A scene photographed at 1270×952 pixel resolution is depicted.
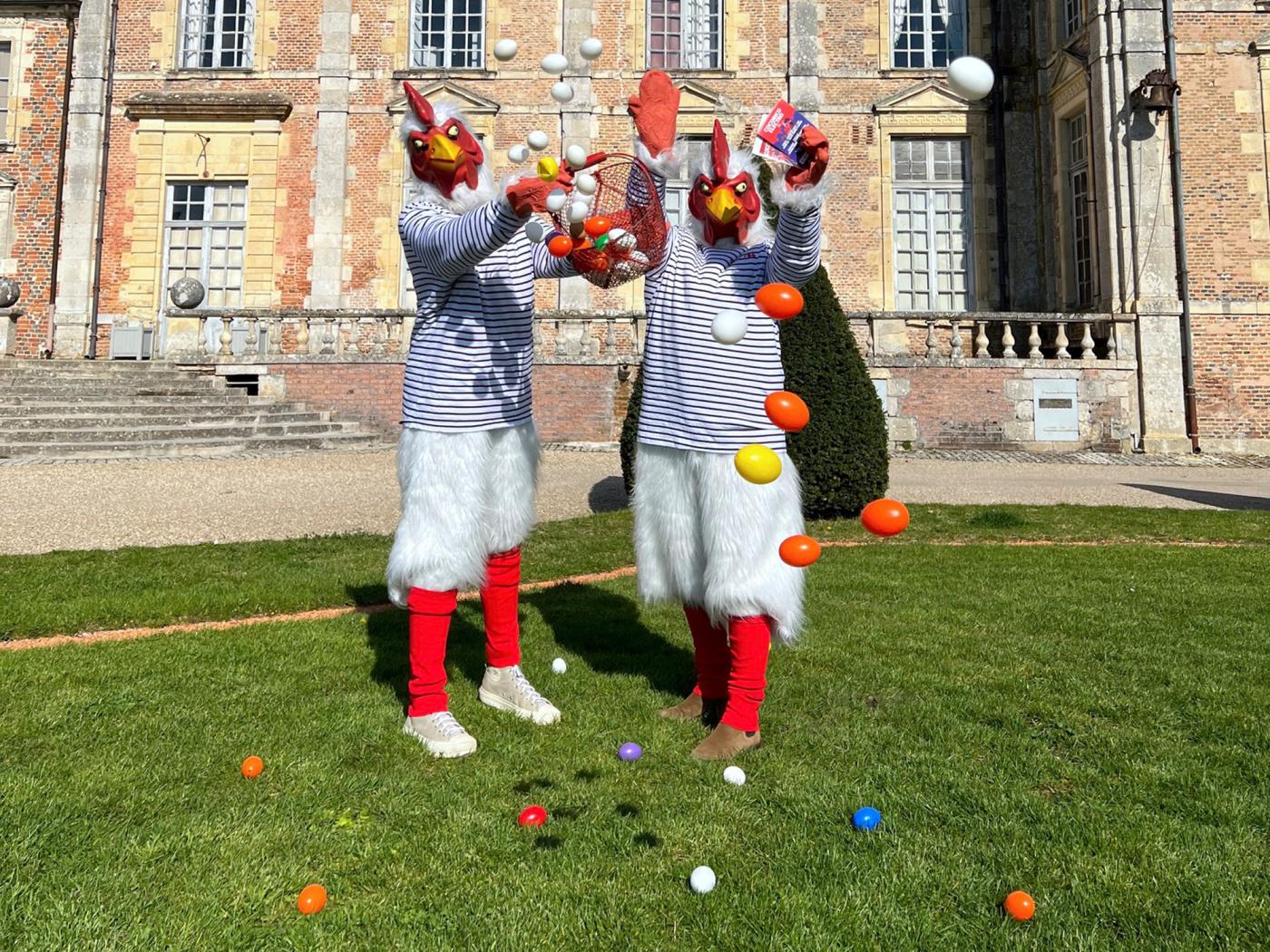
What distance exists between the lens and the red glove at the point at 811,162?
245 cm

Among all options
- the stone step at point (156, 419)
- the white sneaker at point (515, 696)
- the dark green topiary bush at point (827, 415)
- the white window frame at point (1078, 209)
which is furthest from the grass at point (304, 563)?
the white window frame at point (1078, 209)

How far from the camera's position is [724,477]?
8.86ft

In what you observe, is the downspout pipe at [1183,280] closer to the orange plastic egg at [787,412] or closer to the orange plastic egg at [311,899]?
the orange plastic egg at [787,412]

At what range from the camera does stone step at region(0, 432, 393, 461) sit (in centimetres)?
1062

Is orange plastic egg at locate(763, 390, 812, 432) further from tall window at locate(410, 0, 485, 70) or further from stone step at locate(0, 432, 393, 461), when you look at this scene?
tall window at locate(410, 0, 485, 70)

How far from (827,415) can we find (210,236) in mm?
14671

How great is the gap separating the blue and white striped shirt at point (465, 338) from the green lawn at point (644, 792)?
110 centimetres

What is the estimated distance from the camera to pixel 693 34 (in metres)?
16.8

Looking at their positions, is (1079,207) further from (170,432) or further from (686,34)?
(170,432)

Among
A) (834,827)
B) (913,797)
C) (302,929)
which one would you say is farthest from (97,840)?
(913,797)

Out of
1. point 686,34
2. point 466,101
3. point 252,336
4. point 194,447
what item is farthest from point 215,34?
point 194,447

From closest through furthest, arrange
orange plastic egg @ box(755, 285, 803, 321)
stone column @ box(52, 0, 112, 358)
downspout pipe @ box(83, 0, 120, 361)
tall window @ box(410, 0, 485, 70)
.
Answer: orange plastic egg @ box(755, 285, 803, 321), stone column @ box(52, 0, 112, 358), downspout pipe @ box(83, 0, 120, 361), tall window @ box(410, 0, 485, 70)

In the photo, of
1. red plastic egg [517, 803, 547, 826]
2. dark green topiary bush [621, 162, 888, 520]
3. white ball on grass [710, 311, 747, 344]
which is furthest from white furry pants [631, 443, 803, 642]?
dark green topiary bush [621, 162, 888, 520]

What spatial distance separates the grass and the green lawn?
0.45ft
